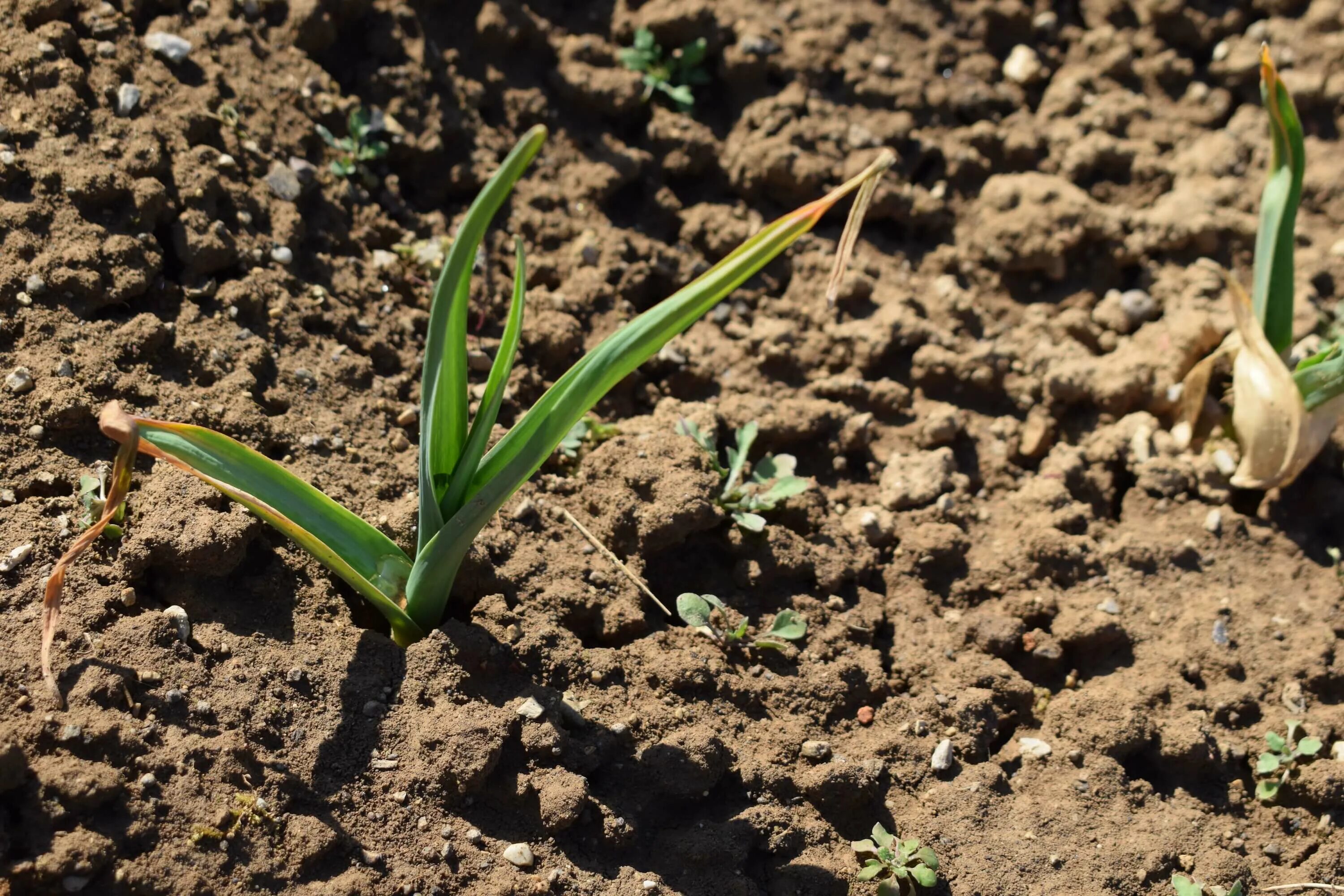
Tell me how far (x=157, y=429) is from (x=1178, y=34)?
114 inches

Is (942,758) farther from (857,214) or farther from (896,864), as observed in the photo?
(857,214)

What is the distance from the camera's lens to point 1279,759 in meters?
2.01

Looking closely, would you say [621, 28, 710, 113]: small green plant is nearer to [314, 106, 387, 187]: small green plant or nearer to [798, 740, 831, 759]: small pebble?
[314, 106, 387, 187]: small green plant

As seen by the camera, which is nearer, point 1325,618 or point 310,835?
point 310,835

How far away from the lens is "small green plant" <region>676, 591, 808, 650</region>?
1960mm

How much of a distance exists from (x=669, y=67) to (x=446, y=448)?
1.48m

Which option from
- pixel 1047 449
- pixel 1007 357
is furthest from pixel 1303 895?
pixel 1007 357

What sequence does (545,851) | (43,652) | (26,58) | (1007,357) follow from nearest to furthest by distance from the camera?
(43,652), (545,851), (26,58), (1007,357)

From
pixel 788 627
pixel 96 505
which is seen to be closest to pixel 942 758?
pixel 788 627

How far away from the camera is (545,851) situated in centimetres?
171

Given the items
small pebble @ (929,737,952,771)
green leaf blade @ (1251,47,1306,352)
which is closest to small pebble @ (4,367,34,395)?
small pebble @ (929,737,952,771)

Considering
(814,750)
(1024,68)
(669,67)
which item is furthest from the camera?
(1024,68)

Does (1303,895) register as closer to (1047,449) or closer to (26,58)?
(1047,449)

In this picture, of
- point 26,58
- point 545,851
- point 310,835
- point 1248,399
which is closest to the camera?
point 310,835
